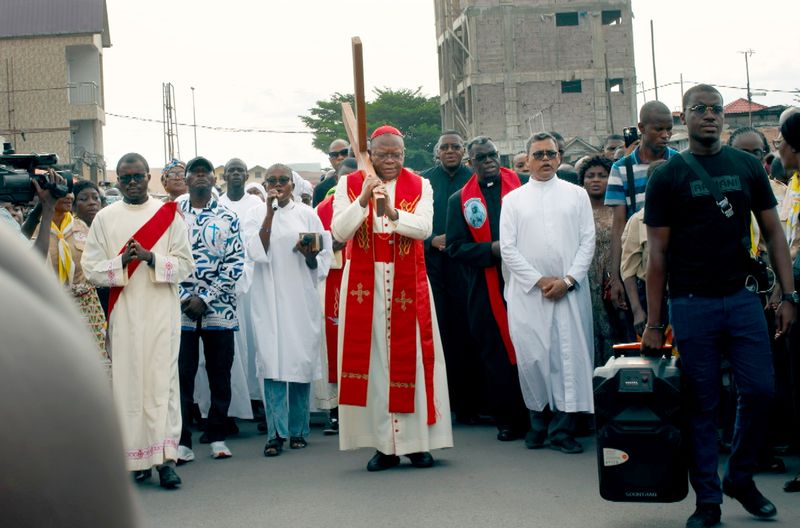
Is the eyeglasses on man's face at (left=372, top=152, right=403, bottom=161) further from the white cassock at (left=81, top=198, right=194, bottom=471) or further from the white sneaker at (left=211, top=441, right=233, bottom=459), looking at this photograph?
the white sneaker at (left=211, top=441, right=233, bottom=459)

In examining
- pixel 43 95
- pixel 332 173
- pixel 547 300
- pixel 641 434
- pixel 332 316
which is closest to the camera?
pixel 641 434

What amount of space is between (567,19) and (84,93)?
2255cm

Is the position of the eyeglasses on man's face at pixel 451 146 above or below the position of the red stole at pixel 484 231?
above

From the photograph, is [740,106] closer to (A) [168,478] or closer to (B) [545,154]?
(B) [545,154]

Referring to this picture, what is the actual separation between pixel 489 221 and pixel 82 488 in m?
9.43

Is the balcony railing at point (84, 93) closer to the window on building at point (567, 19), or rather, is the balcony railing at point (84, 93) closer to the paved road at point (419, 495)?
the window on building at point (567, 19)

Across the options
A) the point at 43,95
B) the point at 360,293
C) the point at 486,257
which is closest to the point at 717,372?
the point at 360,293

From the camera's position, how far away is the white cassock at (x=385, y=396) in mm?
8289

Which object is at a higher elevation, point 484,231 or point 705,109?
point 705,109

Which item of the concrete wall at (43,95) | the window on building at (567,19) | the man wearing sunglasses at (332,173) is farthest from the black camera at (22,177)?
the window on building at (567,19)

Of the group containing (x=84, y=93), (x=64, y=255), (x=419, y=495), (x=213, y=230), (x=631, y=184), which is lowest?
(x=419, y=495)

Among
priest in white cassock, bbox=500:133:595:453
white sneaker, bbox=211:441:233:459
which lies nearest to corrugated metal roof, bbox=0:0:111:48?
white sneaker, bbox=211:441:233:459

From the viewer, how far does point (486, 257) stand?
9609mm

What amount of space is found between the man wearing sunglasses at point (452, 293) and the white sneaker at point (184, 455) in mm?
2560
